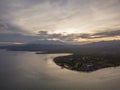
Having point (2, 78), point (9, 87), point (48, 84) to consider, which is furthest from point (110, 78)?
point (2, 78)

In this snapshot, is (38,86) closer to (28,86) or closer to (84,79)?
(28,86)

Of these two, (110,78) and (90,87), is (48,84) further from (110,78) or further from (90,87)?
(110,78)

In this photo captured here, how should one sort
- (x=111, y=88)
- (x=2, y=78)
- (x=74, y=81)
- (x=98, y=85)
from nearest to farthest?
(x=111, y=88)
(x=98, y=85)
(x=74, y=81)
(x=2, y=78)

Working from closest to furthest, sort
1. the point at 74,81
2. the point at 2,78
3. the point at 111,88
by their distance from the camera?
the point at 111,88, the point at 74,81, the point at 2,78

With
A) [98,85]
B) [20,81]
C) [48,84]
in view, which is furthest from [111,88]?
[20,81]

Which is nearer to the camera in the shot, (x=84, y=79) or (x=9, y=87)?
(x=9, y=87)

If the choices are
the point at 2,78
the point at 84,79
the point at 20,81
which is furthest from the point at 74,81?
the point at 2,78

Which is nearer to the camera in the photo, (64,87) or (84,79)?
(64,87)

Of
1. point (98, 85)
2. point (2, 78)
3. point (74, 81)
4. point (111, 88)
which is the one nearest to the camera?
point (111, 88)
